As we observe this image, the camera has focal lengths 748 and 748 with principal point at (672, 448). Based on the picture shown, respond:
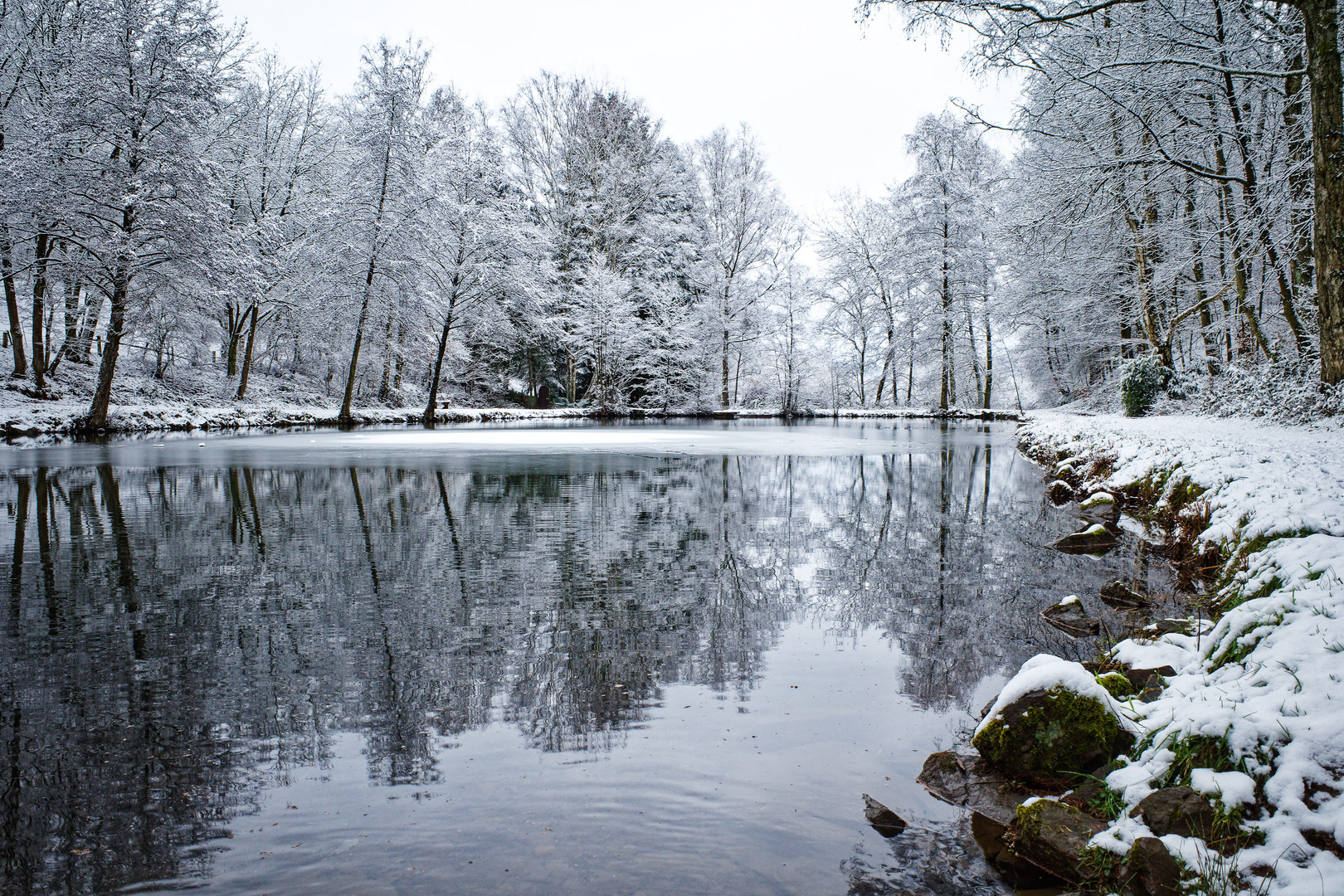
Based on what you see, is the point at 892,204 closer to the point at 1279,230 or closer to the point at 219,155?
the point at 1279,230

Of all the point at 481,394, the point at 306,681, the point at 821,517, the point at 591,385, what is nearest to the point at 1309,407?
the point at 821,517

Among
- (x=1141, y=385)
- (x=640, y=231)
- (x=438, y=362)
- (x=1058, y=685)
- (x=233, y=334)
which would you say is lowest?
(x=1058, y=685)

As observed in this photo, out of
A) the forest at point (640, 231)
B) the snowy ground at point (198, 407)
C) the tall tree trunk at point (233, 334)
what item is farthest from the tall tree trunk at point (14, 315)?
the tall tree trunk at point (233, 334)

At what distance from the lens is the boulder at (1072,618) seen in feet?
13.4

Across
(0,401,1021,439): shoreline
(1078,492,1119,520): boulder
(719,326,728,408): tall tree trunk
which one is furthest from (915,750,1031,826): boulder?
(719,326,728,408): tall tree trunk

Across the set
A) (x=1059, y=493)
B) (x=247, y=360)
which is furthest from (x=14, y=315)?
(x=1059, y=493)

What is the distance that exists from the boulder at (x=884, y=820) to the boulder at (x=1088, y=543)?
4.52 metres

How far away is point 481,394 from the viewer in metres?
38.1

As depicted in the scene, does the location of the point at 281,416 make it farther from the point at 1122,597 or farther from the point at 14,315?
the point at 1122,597

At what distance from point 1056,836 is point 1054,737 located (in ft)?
1.59

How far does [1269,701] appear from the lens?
230 centimetres

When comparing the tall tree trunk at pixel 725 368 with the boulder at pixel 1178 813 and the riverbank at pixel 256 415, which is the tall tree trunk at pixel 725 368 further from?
the boulder at pixel 1178 813

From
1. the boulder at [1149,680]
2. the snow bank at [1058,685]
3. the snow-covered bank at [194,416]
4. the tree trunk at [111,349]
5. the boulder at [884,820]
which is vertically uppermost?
the tree trunk at [111,349]

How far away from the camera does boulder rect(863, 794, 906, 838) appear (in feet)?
7.52
